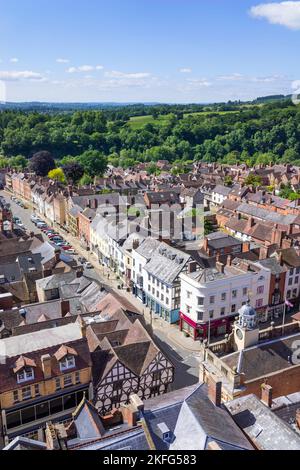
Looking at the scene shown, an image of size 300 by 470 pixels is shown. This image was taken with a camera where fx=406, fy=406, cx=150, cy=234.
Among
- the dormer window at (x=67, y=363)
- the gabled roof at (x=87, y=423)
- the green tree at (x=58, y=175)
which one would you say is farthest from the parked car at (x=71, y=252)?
the green tree at (x=58, y=175)

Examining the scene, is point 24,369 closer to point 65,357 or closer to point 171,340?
point 65,357

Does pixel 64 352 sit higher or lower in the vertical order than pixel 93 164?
lower

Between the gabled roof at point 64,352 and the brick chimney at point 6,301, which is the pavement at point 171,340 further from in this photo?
the brick chimney at point 6,301

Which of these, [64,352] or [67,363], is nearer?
[64,352]

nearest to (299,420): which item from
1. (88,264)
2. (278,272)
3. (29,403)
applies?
(29,403)

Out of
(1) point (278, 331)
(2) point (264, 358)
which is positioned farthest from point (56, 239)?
(2) point (264, 358)
